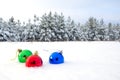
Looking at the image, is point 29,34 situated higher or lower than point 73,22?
lower

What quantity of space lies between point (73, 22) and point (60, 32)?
13.7 ft

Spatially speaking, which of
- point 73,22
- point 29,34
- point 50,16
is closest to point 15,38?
point 29,34

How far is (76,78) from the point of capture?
4.05 meters

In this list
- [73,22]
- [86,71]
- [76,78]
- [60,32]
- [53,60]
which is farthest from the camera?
[73,22]

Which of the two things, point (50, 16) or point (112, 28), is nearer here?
point (50, 16)

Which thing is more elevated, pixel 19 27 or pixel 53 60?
pixel 19 27

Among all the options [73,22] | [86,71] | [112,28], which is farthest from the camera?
[112,28]

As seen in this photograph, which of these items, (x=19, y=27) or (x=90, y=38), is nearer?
(x=19, y=27)

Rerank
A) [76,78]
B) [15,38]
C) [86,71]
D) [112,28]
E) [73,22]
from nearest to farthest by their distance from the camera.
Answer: [76,78]
[86,71]
[15,38]
[73,22]
[112,28]

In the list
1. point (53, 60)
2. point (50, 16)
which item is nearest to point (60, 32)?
point (50, 16)

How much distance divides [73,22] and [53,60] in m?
28.6

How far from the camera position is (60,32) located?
31031 mm

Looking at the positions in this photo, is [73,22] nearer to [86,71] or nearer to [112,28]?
[112,28]

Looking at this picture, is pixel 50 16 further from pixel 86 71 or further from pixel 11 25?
pixel 86 71
